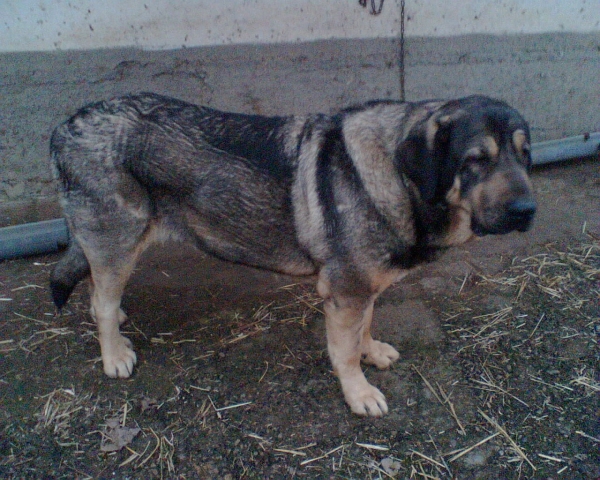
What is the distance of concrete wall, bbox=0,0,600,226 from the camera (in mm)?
3910

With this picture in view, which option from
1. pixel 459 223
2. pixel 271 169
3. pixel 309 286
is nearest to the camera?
pixel 459 223

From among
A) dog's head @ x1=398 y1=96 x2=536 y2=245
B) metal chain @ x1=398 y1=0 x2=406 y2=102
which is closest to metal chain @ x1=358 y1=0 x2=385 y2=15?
metal chain @ x1=398 y1=0 x2=406 y2=102

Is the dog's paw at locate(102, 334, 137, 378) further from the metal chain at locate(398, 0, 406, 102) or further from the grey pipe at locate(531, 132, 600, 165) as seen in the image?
the grey pipe at locate(531, 132, 600, 165)

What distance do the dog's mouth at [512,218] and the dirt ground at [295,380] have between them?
1.14 m

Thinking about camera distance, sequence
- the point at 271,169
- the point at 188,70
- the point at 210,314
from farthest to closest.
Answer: the point at 188,70 < the point at 210,314 < the point at 271,169

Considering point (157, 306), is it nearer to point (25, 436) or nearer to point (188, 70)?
point (25, 436)

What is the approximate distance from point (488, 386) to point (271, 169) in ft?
6.07

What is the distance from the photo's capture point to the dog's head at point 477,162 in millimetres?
2086

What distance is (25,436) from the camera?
250cm

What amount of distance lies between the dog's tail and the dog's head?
2045 millimetres

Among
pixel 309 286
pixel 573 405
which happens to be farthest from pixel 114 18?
pixel 573 405

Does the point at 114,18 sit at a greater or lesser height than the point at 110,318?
greater

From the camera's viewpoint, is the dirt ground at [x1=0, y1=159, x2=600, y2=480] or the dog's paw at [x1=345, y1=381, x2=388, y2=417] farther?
the dog's paw at [x1=345, y1=381, x2=388, y2=417]

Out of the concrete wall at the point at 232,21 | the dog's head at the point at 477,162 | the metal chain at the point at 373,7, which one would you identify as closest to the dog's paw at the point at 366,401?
the dog's head at the point at 477,162
